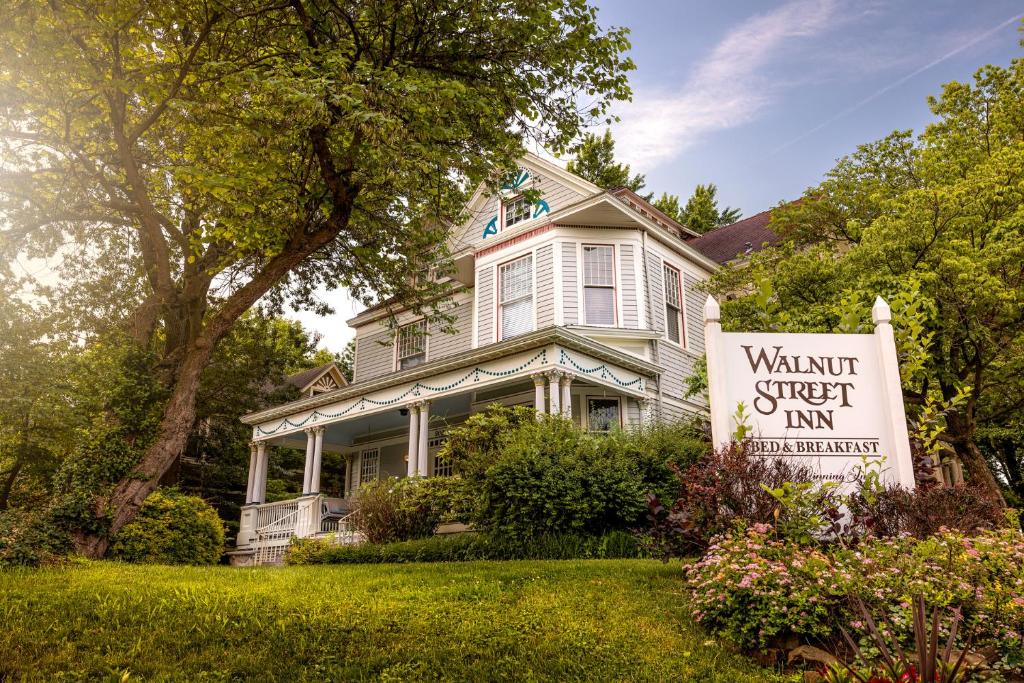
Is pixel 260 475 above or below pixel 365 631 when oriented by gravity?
above

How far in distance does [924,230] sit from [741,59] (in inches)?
181

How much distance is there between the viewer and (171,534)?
1452cm

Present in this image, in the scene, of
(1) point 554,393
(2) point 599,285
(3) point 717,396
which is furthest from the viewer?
(2) point 599,285

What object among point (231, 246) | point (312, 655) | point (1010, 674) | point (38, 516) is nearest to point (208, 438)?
point (231, 246)

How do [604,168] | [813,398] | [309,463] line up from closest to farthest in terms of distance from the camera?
[813,398]
[309,463]
[604,168]

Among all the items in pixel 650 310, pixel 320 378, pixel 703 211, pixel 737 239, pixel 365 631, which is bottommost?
pixel 365 631

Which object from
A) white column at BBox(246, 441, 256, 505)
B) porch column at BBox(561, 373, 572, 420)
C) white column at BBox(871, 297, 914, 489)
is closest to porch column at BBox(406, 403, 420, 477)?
porch column at BBox(561, 373, 572, 420)

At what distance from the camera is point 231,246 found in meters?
16.8

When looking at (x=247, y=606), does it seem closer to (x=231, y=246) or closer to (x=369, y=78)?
(x=369, y=78)

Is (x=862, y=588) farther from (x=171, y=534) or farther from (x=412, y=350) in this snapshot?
(x=412, y=350)

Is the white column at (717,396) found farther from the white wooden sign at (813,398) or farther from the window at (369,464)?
the window at (369,464)

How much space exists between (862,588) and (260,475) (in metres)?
18.3

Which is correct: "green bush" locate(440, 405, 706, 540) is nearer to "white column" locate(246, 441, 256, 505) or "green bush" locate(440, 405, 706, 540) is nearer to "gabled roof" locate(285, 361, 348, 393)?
"white column" locate(246, 441, 256, 505)

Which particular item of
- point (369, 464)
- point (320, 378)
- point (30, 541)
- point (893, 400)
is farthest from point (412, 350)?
point (893, 400)
